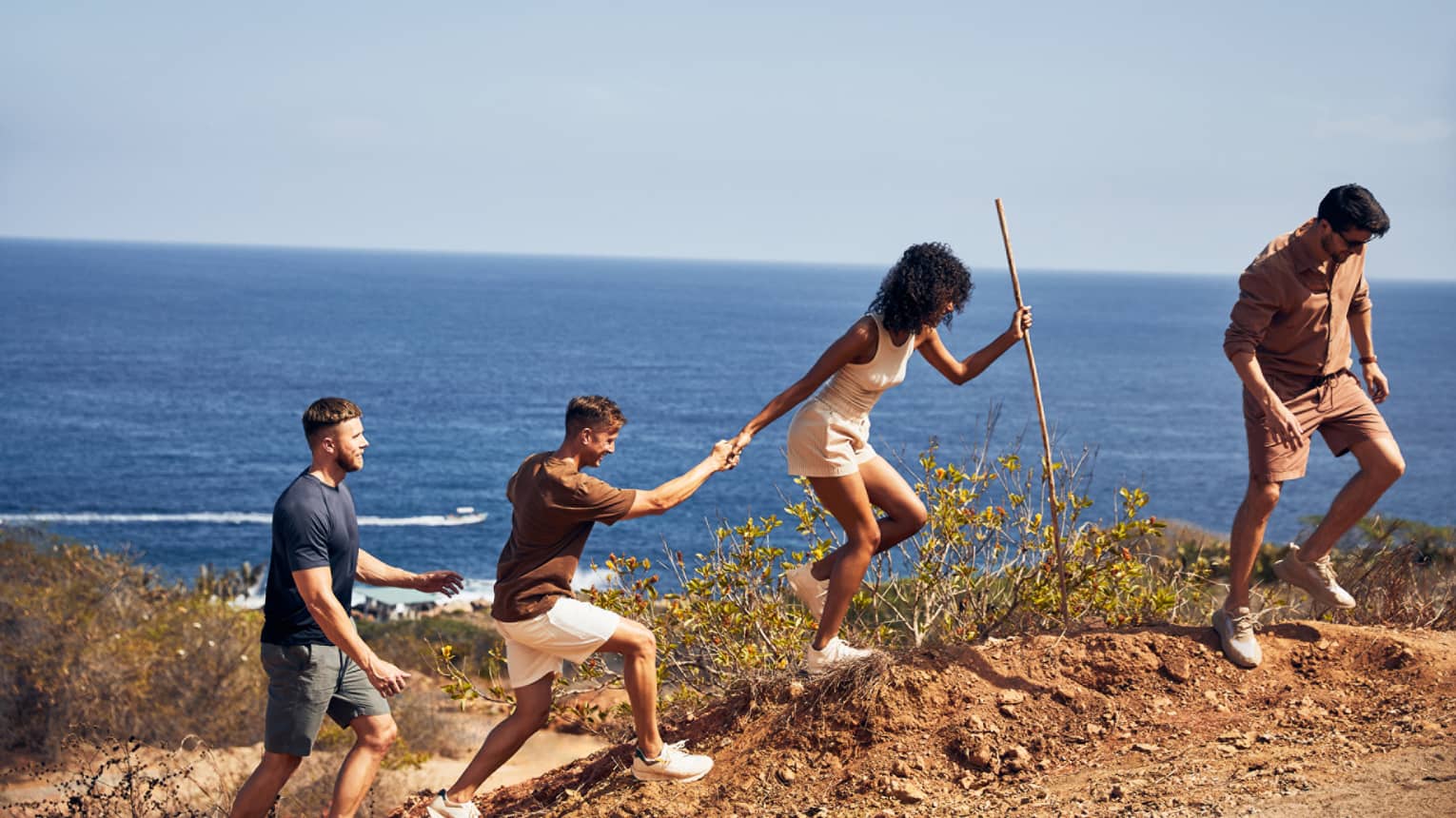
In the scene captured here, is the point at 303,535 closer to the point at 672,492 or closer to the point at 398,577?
the point at 398,577

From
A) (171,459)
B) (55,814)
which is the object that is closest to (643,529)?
(171,459)

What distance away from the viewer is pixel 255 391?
316 ft

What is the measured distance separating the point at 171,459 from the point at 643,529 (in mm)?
30896

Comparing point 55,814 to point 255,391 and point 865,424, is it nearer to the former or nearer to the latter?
point 865,424

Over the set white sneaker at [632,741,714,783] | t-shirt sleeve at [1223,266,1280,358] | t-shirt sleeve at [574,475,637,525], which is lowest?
white sneaker at [632,741,714,783]

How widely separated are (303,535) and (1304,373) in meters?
4.52

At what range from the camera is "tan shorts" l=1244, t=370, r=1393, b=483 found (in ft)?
19.4

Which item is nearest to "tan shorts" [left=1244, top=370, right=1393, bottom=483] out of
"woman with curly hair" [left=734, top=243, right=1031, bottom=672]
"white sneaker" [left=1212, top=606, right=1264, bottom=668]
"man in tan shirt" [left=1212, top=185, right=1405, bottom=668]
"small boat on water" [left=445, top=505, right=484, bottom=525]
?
"man in tan shirt" [left=1212, top=185, right=1405, bottom=668]

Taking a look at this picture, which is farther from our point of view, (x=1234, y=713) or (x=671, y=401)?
(x=671, y=401)

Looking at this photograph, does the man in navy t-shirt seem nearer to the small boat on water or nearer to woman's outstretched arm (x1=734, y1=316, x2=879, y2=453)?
woman's outstretched arm (x1=734, y1=316, x2=879, y2=453)

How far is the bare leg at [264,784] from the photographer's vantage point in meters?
5.54

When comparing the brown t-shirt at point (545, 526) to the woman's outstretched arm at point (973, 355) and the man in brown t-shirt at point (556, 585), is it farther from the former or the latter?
the woman's outstretched arm at point (973, 355)

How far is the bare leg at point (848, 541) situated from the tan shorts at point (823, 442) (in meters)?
0.06

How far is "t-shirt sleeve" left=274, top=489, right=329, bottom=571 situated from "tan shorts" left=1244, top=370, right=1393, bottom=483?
4.10 m
